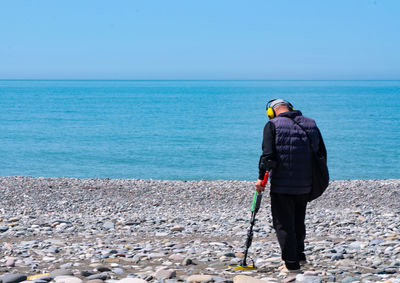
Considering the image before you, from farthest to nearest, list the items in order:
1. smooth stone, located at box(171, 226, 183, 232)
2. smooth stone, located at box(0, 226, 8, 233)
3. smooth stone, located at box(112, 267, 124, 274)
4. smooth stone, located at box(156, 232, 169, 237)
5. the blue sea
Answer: the blue sea → smooth stone, located at box(171, 226, 183, 232) → smooth stone, located at box(0, 226, 8, 233) → smooth stone, located at box(156, 232, 169, 237) → smooth stone, located at box(112, 267, 124, 274)

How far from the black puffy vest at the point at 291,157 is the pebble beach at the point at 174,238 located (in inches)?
43.0

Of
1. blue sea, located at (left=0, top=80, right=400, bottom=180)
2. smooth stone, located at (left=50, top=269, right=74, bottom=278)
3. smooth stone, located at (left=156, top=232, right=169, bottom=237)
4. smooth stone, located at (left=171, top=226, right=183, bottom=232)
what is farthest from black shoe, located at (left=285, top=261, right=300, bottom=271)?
blue sea, located at (left=0, top=80, right=400, bottom=180)

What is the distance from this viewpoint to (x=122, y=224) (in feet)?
35.4

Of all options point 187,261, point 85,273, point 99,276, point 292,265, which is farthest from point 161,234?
point 292,265

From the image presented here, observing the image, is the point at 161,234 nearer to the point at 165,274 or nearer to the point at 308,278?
the point at 165,274

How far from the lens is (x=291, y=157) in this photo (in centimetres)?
599

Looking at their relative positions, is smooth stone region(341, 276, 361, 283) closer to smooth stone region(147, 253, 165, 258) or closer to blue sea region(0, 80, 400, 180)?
smooth stone region(147, 253, 165, 258)

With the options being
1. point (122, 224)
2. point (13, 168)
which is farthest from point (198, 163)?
point (122, 224)

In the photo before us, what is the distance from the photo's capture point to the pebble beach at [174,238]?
6164 millimetres

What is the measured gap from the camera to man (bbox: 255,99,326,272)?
5988 mm

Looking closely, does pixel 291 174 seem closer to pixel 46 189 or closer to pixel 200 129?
pixel 46 189

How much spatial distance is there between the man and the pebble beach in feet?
1.64

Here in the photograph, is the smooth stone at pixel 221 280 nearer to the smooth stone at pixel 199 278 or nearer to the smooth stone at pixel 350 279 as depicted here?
the smooth stone at pixel 199 278

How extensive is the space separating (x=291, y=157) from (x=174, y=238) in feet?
13.4
